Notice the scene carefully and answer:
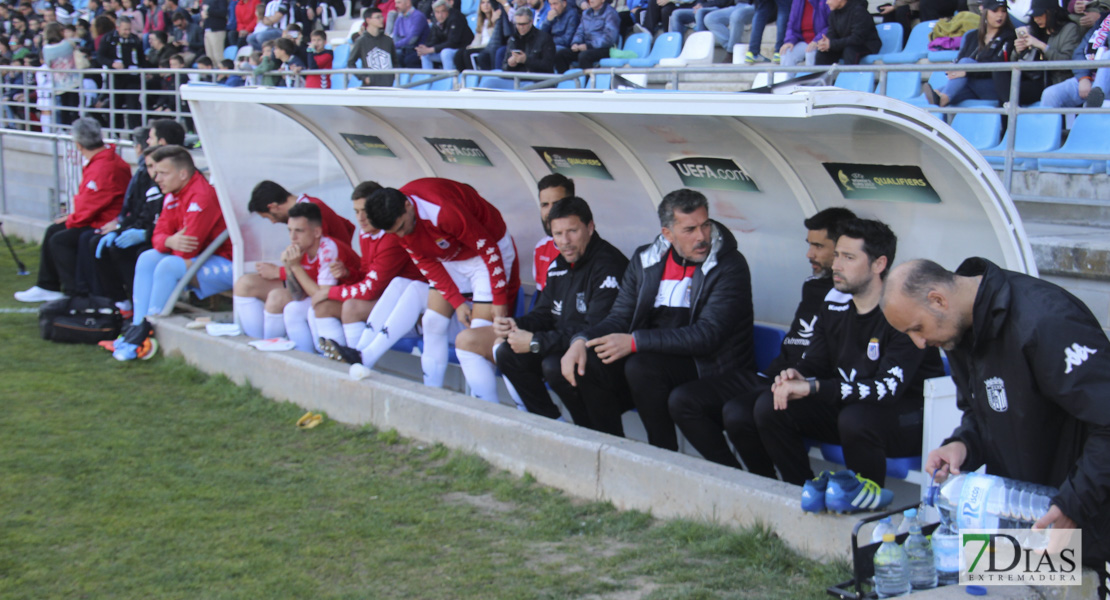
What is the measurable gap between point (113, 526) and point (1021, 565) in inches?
126

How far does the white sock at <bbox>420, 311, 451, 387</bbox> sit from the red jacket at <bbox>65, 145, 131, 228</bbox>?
415 centimetres

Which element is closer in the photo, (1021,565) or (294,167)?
(1021,565)

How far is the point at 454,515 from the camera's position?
4.07 meters

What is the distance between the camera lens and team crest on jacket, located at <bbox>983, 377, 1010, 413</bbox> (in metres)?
2.76

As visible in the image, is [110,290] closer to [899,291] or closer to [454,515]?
[454,515]

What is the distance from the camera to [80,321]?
7426 millimetres

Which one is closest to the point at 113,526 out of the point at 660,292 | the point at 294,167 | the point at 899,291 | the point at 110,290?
the point at 660,292

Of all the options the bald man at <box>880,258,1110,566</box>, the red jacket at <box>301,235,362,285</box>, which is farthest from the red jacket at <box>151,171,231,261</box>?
the bald man at <box>880,258,1110,566</box>

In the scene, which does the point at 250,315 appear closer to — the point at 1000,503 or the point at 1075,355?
the point at 1000,503

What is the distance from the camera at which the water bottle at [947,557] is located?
113 inches

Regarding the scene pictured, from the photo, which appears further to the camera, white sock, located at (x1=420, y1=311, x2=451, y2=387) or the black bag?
the black bag

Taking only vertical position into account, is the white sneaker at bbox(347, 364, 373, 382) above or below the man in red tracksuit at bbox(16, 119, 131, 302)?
below

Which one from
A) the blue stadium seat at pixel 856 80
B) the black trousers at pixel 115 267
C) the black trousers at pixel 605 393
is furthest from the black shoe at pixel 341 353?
the blue stadium seat at pixel 856 80

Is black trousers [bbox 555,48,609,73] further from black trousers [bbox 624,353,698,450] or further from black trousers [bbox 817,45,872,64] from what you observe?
black trousers [bbox 624,353,698,450]
